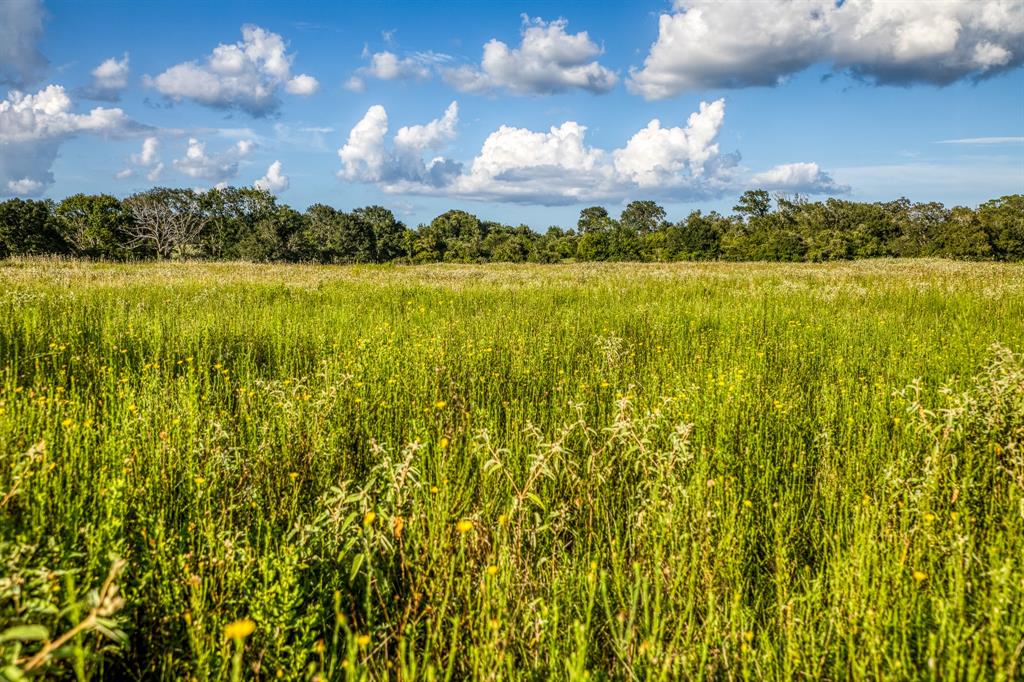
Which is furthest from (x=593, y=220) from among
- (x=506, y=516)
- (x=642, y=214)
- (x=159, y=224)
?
(x=506, y=516)

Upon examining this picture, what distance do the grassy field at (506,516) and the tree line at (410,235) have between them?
4812 centimetres

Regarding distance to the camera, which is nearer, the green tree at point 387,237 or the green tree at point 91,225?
the green tree at point 91,225

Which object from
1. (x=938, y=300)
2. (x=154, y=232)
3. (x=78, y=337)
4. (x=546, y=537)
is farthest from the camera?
(x=154, y=232)

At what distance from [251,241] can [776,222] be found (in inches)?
2600

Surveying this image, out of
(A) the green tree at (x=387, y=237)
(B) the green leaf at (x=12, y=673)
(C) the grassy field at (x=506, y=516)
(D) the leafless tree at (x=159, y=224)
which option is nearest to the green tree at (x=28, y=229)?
(D) the leafless tree at (x=159, y=224)

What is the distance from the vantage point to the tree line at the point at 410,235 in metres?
51.8

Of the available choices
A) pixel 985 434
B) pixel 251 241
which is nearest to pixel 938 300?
pixel 985 434

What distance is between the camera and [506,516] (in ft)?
7.98

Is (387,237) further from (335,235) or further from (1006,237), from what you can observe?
(1006,237)

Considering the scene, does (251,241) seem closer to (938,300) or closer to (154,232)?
(154,232)

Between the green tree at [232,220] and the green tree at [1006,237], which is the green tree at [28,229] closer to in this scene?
the green tree at [232,220]

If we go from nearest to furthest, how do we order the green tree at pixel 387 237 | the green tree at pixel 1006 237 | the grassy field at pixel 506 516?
the grassy field at pixel 506 516, the green tree at pixel 1006 237, the green tree at pixel 387 237

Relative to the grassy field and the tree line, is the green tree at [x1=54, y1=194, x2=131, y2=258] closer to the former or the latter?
the tree line

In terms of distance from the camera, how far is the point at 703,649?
1.82 m
